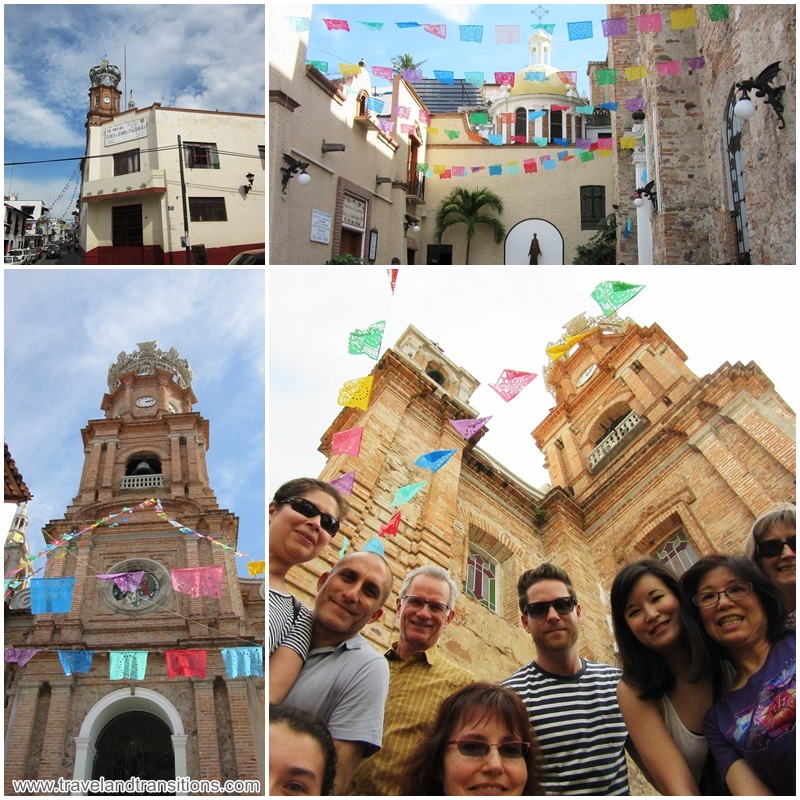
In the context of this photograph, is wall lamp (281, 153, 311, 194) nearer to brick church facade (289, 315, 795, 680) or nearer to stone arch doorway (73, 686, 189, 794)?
brick church facade (289, 315, 795, 680)

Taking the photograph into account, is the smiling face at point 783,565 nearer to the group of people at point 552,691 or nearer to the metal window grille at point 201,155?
the group of people at point 552,691

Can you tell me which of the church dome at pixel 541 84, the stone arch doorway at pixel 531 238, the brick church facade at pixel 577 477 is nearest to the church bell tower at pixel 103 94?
the brick church facade at pixel 577 477

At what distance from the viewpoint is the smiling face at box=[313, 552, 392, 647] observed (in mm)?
7414

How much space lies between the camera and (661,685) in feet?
23.4

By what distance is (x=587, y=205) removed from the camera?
21.7 meters

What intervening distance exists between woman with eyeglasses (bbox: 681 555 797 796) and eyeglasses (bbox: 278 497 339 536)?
10.7 feet

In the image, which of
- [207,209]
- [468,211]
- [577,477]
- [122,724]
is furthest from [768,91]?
[468,211]

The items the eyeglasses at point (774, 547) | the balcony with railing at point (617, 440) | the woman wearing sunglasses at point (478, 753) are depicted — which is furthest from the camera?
the balcony with railing at point (617, 440)

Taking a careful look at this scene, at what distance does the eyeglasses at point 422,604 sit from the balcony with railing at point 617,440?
381 centimetres

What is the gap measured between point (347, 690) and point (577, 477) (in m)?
4.68

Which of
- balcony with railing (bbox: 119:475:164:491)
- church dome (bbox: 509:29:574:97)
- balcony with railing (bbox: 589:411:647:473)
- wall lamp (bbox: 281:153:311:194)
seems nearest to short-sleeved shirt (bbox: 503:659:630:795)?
balcony with railing (bbox: 589:411:647:473)

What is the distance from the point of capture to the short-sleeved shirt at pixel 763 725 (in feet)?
21.9

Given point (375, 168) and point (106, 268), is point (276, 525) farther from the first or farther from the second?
point (375, 168)

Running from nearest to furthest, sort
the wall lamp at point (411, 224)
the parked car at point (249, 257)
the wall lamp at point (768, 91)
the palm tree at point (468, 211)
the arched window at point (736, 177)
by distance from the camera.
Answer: the wall lamp at point (768, 91), the parked car at point (249, 257), the arched window at point (736, 177), the wall lamp at point (411, 224), the palm tree at point (468, 211)
